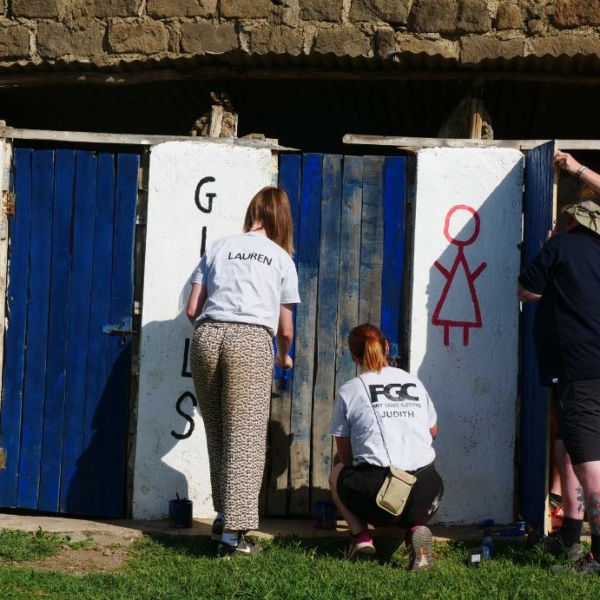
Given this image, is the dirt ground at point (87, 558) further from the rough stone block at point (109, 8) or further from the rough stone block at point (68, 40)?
the rough stone block at point (109, 8)

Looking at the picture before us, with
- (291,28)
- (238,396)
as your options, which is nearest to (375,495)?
(238,396)

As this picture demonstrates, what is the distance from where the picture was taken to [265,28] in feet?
25.4

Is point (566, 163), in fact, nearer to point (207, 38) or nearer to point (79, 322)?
point (79, 322)

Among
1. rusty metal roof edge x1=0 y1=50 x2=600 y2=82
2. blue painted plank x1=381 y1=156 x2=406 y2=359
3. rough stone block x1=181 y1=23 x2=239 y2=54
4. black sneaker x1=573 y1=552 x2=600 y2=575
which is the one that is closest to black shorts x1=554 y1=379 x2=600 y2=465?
black sneaker x1=573 y1=552 x2=600 y2=575

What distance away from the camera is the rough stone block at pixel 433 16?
7586 mm

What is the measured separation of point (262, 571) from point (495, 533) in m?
1.60

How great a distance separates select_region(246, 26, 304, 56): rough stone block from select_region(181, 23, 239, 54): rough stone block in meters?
0.15

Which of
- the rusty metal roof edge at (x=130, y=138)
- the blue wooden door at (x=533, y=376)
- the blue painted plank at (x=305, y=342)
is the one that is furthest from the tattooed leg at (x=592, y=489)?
the rusty metal roof edge at (x=130, y=138)

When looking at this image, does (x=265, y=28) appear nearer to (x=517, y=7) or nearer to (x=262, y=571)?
(x=517, y=7)

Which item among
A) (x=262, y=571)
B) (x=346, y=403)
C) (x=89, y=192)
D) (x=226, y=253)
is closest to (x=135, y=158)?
(x=89, y=192)

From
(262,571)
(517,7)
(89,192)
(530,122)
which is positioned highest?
(517,7)

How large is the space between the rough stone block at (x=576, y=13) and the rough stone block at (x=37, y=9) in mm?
3893

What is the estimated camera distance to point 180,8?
7.82 metres

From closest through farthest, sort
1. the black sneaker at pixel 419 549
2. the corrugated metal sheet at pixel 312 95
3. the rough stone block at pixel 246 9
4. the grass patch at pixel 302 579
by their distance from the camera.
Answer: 1. the grass patch at pixel 302 579
2. the black sneaker at pixel 419 549
3. the corrugated metal sheet at pixel 312 95
4. the rough stone block at pixel 246 9
